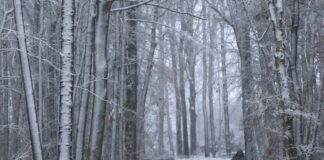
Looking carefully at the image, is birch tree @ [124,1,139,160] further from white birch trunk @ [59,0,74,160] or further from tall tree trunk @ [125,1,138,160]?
white birch trunk @ [59,0,74,160]

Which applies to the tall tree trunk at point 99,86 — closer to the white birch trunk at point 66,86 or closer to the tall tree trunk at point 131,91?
the white birch trunk at point 66,86

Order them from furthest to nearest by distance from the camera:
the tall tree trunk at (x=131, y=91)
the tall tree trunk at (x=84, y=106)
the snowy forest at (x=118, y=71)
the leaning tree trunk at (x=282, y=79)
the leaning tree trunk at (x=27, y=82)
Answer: the tall tree trunk at (x=131, y=91), the leaning tree trunk at (x=282, y=79), the tall tree trunk at (x=84, y=106), the snowy forest at (x=118, y=71), the leaning tree trunk at (x=27, y=82)

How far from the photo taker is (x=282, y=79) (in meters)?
10.8

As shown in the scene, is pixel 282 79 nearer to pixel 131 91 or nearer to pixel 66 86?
pixel 66 86

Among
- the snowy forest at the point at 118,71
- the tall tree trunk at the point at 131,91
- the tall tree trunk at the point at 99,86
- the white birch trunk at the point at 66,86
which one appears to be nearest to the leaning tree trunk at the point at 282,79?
the snowy forest at the point at 118,71

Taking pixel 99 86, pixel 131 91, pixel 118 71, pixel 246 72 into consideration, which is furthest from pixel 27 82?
pixel 246 72

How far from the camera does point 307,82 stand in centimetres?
1355

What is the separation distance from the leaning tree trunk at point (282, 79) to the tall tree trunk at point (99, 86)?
13.7 ft

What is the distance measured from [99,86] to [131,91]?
747cm

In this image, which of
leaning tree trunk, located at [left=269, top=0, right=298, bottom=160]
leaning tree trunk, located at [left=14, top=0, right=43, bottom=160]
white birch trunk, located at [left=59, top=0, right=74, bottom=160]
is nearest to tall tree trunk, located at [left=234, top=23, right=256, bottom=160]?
leaning tree trunk, located at [left=269, top=0, right=298, bottom=160]

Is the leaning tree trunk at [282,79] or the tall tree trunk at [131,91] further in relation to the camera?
the tall tree trunk at [131,91]

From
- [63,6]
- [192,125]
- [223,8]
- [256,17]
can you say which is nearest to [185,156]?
[192,125]

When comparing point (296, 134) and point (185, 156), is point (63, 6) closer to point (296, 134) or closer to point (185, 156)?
point (296, 134)

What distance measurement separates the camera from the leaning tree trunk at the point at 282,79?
34.5 ft
